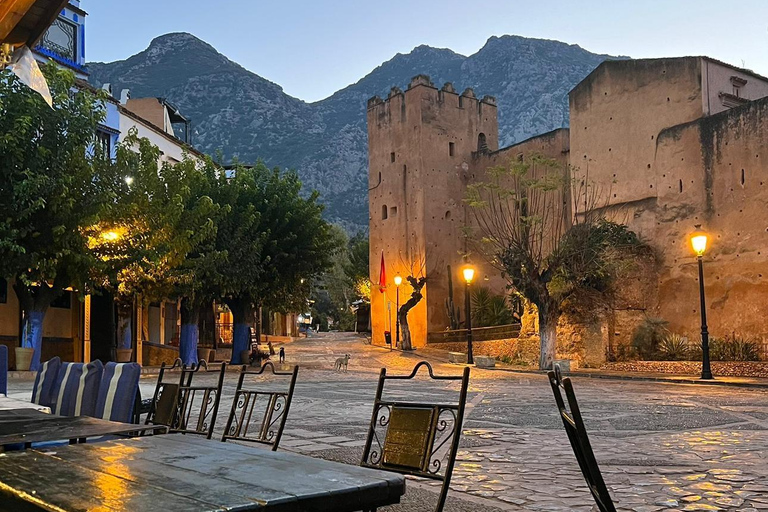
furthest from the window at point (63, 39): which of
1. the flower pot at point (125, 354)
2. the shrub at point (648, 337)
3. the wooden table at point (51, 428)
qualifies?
the wooden table at point (51, 428)

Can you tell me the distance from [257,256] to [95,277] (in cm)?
660

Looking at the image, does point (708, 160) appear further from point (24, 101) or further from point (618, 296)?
point (24, 101)

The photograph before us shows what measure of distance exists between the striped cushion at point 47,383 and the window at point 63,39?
72.3 feet

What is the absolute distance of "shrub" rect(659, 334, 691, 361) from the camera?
2309 cm

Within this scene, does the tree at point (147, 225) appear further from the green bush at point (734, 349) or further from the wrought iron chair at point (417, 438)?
the wrought iron chair at point (417, 438)

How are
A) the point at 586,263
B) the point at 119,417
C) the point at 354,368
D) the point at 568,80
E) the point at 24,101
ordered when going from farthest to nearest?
the point at 568,80
the point at 354,368
the point at 586,263
the point at 24,101
the point at 119,417

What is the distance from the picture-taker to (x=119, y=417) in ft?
17.2

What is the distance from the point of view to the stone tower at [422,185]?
136ft

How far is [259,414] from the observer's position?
11703 millimetres

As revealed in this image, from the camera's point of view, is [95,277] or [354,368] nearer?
[95,277]

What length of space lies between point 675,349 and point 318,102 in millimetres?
147357

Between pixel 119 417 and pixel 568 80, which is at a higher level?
pixel 568 80

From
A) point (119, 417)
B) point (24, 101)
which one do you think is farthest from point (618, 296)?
point (119, 417)

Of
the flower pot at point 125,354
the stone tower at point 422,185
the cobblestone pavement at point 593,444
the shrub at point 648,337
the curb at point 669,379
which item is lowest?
Result: the cobblestone pavement at point 593,444
